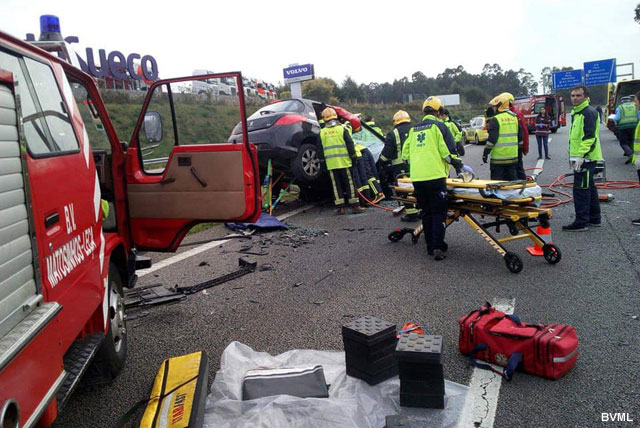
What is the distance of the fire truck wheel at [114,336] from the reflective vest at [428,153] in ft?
11.5

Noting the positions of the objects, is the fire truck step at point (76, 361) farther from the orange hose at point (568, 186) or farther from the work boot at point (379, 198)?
the orange hose at point (568, 186)

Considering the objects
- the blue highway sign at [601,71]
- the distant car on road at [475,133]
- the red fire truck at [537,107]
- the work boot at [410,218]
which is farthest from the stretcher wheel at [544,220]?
the blue highway sign at [601,71]

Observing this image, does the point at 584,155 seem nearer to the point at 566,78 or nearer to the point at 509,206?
the point at 509,206

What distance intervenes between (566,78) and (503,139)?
137 ft

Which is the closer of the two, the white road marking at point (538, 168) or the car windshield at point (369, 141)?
the car windshield at point (369, 141)

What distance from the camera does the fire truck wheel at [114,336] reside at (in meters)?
3.40

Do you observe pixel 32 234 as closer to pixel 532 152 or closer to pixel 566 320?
pixel 566 320

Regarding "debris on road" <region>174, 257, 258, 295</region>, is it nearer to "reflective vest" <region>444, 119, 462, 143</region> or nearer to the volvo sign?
"reflective vest" <region>444, 119, 462, 143</region>

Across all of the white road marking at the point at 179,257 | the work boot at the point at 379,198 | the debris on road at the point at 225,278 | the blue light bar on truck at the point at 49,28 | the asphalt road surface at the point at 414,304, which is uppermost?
the blue light bar on truck at the point at 49,28

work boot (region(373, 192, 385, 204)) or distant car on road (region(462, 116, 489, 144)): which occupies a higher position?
distant car on road (region(462, 116, 489, 144))

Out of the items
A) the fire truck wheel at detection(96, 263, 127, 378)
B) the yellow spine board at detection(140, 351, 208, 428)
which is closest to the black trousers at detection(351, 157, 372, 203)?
the fire truck wheel at detection(96, 263, 127, 378)

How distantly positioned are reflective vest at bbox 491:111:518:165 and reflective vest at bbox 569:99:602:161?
0.93m

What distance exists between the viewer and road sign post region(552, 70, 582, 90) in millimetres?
43281

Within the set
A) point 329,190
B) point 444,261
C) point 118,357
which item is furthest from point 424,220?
point 329,190
